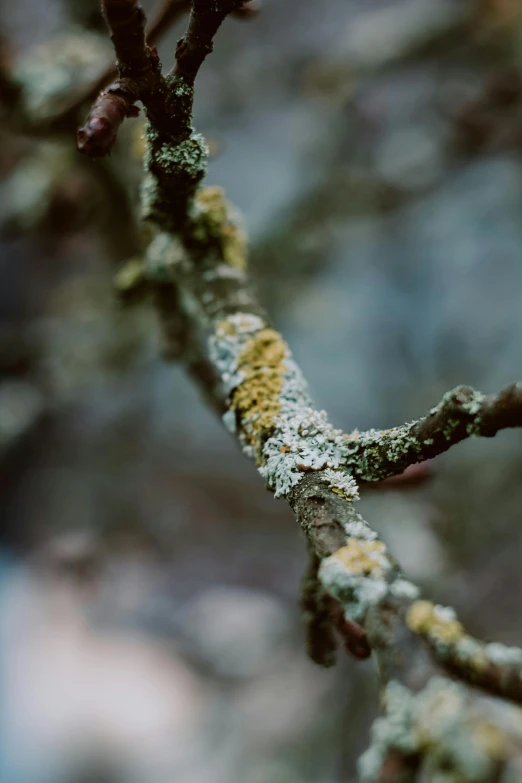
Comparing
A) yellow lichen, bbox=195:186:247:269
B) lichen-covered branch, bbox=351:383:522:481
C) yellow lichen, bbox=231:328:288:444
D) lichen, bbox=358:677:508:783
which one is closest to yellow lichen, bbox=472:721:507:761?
lichen, bbox=358:677:508:783

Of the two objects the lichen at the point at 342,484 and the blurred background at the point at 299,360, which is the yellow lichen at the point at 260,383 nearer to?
the lichen at the point at 342,484

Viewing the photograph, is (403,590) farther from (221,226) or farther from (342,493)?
(221,226)

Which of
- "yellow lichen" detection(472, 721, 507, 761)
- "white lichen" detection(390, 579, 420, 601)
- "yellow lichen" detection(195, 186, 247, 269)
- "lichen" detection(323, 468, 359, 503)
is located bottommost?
"yellow lichen" detection(472, 721, 507, 761)

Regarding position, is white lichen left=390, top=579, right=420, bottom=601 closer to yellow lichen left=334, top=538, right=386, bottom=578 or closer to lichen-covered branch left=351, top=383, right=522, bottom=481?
yellow lichen left=334, top=538, right=386, bottom=578

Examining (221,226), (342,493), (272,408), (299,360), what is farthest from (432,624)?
(299,360)

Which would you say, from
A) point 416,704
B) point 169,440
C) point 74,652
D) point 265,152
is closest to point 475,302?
point 265,152

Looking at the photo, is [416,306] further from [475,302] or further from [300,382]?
[300,382]

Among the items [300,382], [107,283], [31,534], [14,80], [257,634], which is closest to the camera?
[300,382]

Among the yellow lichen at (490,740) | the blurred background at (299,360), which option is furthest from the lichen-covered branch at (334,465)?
the blurred background at (299,360)
